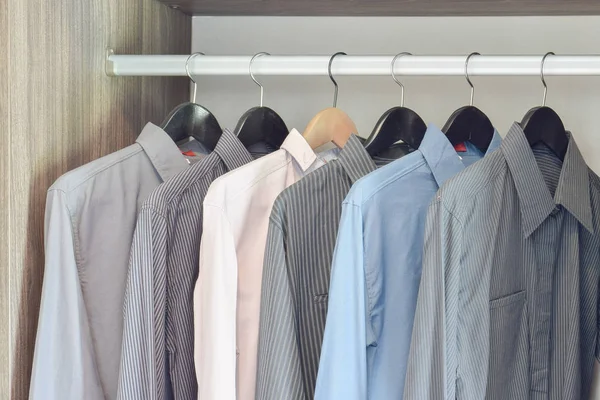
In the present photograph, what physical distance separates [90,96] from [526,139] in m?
0.70

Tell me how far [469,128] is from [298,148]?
274mm

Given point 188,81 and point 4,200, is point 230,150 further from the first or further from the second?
point 188,81

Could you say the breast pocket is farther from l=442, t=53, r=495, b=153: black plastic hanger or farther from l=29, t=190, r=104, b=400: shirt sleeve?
l=29, t=190, r=104, b=400: shirt sleeve

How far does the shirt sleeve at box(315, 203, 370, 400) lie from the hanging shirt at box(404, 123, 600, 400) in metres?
0.08

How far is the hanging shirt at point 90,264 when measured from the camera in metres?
1.21

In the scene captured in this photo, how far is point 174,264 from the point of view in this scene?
4.16 feet

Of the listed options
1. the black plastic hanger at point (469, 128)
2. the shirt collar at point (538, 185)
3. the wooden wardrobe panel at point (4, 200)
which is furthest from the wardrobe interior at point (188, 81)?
the shirt collar at point (538, 185)

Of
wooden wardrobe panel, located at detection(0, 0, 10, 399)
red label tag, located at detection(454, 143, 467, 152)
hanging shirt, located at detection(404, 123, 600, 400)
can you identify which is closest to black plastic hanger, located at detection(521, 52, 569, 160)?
hanging shirt, located at detection(404, 123, 600, 400)

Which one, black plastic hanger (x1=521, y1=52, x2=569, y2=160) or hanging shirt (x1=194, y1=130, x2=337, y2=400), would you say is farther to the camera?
black plastic hanger (x1=521, y1=52, x2=569, y2=160)

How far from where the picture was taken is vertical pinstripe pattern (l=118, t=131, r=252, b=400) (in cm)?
119

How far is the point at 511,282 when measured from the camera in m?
1.24

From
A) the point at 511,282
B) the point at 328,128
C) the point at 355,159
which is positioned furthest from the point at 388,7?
the point at 511,282

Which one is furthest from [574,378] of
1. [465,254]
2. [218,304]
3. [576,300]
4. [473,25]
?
[473,25]

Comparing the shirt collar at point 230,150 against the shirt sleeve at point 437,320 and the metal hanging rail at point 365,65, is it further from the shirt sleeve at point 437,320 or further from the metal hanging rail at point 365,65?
the shirt sleeve at point 437,320
